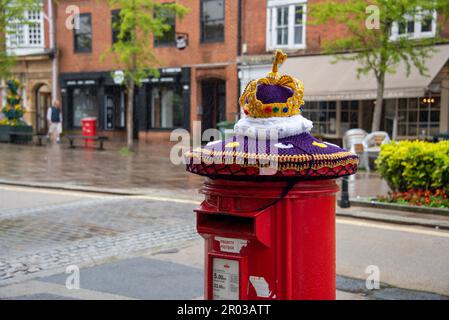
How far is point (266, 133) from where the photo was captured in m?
3.09

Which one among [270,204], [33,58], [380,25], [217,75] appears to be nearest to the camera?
[270,204]

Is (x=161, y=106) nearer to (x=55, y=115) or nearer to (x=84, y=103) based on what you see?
(x=84, y=103)

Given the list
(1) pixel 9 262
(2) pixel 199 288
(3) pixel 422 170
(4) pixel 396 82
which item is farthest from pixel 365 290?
(4) pixel 396 82

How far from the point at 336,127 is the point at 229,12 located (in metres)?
7.28

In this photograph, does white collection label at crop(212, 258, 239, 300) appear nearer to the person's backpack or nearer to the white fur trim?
the white fur trim

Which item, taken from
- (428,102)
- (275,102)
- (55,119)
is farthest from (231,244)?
(55,119)

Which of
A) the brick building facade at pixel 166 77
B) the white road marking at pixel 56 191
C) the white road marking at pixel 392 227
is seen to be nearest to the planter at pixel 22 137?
the brick building facade at pixel 166 77

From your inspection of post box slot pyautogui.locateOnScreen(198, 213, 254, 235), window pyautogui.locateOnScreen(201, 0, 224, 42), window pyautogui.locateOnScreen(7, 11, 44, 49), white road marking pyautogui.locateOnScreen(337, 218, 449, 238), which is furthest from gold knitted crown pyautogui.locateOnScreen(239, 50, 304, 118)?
window pyautogui.locateOnScreen(7, 11, 44, 49)

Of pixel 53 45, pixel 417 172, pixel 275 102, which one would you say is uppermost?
pixel 53 45

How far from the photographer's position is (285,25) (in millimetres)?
24953

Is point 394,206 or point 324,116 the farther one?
point 324,116

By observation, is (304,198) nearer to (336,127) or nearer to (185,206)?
(185,206)

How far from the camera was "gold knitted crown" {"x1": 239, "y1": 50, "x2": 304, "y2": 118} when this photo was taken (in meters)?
3.18

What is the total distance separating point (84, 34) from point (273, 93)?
1182 inches
